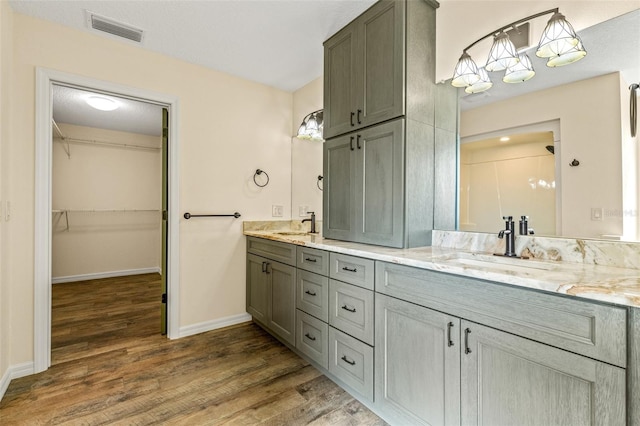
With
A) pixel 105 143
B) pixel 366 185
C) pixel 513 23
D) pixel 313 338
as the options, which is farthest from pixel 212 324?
pixel 105 143

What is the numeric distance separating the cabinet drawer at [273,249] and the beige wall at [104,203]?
2.93 meters

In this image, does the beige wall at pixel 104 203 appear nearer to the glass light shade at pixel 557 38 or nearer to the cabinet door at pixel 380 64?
the cabinet door at pixel 380 64

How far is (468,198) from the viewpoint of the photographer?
193 cm

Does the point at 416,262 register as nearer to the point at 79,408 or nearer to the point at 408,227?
the point at 408,227

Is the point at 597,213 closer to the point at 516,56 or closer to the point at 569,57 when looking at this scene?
the point at 569,57

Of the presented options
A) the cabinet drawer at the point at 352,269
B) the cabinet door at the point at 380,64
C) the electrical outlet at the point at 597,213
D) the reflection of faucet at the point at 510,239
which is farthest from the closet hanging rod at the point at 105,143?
the electrical outlet at the point at 597,213

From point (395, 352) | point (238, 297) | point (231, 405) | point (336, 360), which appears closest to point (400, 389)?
point (395, 352)

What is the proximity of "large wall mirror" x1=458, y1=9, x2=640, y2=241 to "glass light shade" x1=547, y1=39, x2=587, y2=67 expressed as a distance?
33 mm

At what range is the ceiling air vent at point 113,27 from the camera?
2.15 m

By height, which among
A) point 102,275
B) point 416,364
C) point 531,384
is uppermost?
point 531,384

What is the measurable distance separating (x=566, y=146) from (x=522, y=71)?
444 millimetres

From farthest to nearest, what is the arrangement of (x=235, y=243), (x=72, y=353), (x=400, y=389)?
(x=235, y=243)
(x=72, y=353)
(x=400, y=389)

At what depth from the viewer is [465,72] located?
68.5 inches

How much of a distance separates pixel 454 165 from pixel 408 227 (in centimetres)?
56
